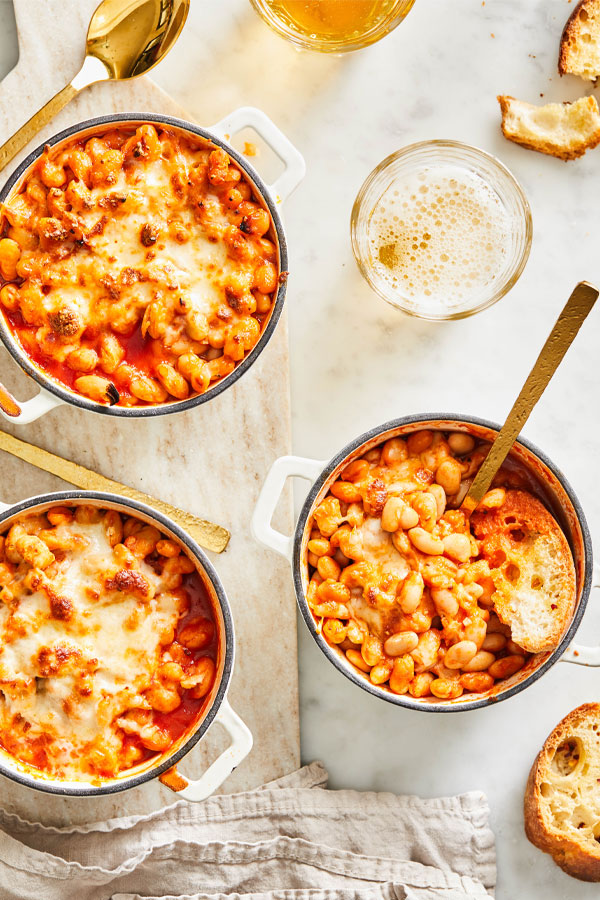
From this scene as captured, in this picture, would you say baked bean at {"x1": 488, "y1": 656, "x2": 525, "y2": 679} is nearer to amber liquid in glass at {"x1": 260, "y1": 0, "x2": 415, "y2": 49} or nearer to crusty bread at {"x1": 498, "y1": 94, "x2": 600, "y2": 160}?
crusty bread at {"x1": 498, "y1": 94, "x2": 600, "y2": 160}

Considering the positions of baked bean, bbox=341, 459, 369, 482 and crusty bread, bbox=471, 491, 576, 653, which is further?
baked bean, bbox=341, 459, 369, 482

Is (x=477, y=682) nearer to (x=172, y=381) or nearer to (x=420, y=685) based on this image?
(x=420, y=685)

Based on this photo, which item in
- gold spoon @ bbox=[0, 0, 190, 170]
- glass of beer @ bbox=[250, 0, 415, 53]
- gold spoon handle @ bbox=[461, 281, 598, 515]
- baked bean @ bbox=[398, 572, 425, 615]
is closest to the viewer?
gold spoon handle @ bbox=[461, 281, 598, 515]

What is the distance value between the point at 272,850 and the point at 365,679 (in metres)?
0.82

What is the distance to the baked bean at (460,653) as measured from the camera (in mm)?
2663

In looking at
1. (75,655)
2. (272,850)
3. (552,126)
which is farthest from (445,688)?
(552,126)

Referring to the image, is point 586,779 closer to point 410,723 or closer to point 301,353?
point 410,723

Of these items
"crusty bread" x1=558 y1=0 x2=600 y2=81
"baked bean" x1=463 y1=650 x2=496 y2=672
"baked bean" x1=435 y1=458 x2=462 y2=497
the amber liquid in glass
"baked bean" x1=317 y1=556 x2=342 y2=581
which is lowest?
"baked bean" x1=463 y1=650 x2=496 y2=672

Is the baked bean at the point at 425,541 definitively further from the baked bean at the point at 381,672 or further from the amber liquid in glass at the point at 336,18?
the amber liquid in glass at the point at 336,18

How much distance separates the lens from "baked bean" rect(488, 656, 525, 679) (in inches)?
109

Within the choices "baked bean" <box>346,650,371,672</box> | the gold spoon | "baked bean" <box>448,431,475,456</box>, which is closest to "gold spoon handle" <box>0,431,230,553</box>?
"baked bean" <box>346,650,371,672</box>

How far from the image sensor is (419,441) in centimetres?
280

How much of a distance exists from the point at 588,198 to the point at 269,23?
1.28 meters

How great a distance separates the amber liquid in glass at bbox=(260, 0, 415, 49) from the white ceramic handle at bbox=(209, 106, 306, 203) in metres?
0.51
